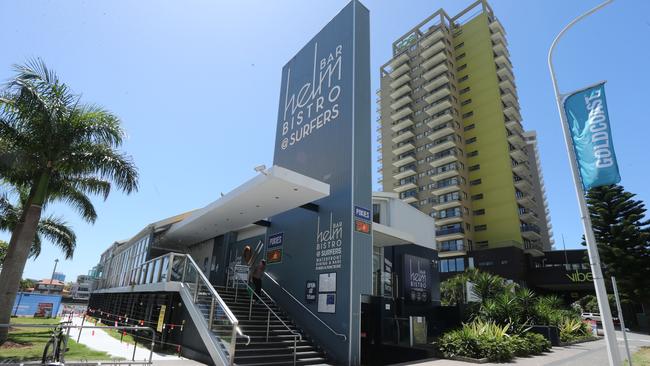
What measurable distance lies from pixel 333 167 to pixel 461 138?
52519 millimetres

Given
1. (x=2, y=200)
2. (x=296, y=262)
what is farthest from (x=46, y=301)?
(x=296, y=262)

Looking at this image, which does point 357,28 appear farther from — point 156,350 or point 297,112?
point 156,350

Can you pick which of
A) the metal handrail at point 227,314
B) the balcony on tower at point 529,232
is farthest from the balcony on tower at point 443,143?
the metal handrail at point 227,314

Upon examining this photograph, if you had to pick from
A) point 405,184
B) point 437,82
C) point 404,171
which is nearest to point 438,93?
point 437,82

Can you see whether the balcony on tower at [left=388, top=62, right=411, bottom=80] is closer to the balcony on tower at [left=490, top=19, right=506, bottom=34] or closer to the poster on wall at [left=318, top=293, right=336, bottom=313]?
the balcony on tower at [left=490, top=19, right=506, bottom=34]

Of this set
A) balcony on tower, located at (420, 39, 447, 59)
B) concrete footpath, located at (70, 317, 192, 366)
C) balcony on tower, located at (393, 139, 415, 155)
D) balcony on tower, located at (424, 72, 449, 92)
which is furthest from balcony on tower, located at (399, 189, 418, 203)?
concrete footpath, located at (70, 317, 192, 366)

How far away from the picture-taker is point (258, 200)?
13000 millimetres

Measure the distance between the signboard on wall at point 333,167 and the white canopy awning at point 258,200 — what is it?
2.99ft

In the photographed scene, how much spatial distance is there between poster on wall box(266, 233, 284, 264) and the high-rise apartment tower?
42807 mm

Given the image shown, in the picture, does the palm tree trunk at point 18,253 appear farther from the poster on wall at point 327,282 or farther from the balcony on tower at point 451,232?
the balcony on tower at point 451,232

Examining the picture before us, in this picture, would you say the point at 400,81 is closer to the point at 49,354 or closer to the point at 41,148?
the point at 41,148

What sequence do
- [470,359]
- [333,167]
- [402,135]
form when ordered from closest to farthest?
[470,359]
[333,167]
[402,135]

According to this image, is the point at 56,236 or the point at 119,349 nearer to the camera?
the point at 119,349

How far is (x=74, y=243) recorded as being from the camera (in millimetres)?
25000
